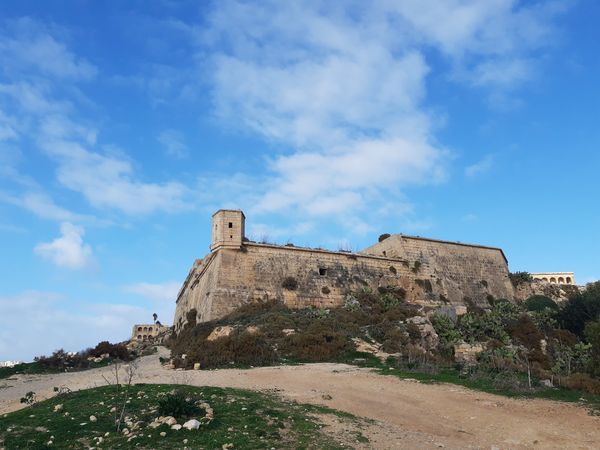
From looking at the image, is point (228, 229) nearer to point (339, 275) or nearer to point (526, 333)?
point (339, 275)

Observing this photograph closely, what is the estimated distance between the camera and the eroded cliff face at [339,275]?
106 feet

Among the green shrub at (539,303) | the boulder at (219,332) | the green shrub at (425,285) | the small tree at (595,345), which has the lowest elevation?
the small tree at (595,345)

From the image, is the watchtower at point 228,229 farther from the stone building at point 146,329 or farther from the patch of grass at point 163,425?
the stone building at point 146,329

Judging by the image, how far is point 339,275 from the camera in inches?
1409

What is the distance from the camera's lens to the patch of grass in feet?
28.6

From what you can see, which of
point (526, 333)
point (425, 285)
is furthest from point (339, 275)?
point (526, 333)

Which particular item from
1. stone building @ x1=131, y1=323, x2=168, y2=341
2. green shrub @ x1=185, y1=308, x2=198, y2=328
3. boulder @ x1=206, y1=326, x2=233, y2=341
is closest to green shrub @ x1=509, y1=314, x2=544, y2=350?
boulder @ x1=206, y1=326, x2=233, y2=341

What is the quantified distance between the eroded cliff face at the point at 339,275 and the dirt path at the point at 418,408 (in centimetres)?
1458

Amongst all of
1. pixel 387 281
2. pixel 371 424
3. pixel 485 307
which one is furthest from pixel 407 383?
pixel 485 307

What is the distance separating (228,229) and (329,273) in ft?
25.0

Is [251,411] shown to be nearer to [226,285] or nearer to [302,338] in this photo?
[302,338]

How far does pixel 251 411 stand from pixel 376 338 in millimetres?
13842

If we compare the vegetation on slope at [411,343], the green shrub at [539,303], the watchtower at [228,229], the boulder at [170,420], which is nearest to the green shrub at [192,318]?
the watchtower at [228,229]

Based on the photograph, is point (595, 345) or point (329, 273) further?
point (329, 273)
